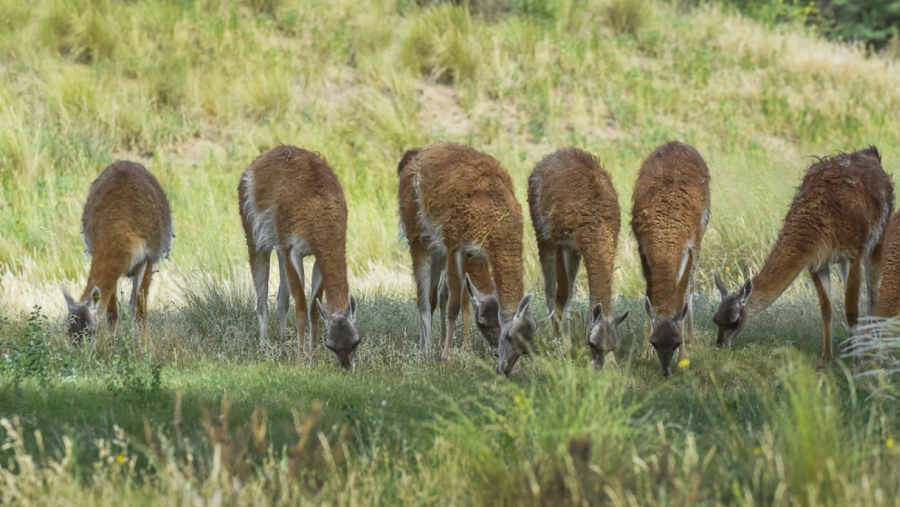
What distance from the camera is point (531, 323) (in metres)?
8.19

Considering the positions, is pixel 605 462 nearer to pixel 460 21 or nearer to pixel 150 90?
pixel 150 90

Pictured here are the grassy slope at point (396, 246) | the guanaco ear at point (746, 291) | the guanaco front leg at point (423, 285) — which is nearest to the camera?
the grassy slope at point (396, 246)

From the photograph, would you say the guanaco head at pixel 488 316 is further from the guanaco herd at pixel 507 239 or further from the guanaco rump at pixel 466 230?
the guanaco rump at pixel 466 230

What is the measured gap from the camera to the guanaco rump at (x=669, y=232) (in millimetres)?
8438

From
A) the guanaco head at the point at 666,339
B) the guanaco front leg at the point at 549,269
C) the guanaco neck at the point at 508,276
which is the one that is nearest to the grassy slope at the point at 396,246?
the guanaco head at the point at 666,339

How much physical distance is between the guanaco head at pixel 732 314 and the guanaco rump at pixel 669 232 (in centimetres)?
34

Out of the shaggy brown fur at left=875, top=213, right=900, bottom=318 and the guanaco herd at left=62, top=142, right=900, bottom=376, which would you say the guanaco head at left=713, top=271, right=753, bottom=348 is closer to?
the guanaco herd at left=62, top=142, right=900, bottom=376

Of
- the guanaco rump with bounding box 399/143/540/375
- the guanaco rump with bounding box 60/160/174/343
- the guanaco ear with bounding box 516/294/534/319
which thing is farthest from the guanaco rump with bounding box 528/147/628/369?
the guanaco rump with bounding box 60/160/174/343

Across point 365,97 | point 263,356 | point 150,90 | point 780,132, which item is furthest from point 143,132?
point 780,132

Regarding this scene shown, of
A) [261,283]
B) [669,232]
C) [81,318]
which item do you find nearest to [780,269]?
[669,232]

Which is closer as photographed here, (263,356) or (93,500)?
(93,500)

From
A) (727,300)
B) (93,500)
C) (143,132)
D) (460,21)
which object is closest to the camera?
(93,500)

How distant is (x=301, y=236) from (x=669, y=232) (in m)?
3.07

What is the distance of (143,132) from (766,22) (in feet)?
50.5
